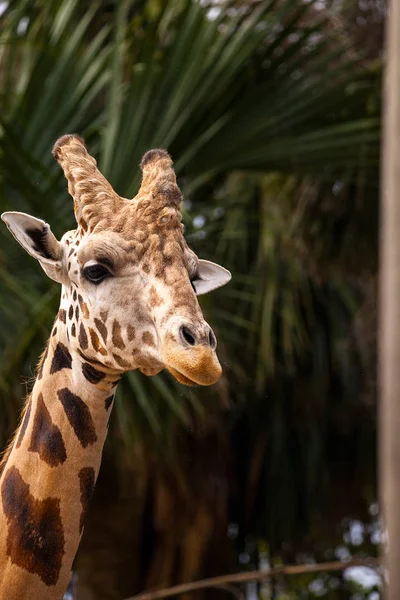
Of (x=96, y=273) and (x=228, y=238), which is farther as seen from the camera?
(x=228, y=238)

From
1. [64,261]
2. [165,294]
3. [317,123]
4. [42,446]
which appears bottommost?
[42,446]

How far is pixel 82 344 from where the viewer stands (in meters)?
2.87

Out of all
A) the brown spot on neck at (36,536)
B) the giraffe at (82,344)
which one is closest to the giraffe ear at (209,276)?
the giraffe at (82,344)

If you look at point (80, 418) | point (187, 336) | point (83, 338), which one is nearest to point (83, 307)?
point (83, 338)

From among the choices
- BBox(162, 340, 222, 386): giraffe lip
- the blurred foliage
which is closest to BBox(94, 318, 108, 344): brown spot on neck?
BBox(162, 340, 222, 386): giraffe lip

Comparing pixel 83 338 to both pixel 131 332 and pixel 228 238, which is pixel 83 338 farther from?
pixel 228 238

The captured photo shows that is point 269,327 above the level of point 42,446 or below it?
above

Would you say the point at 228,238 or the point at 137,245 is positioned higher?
the point at 228,238

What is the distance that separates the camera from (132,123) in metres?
4.63

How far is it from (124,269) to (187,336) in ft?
1.17

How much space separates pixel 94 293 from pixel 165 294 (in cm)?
27

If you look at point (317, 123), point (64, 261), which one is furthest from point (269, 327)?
point (64, 261)

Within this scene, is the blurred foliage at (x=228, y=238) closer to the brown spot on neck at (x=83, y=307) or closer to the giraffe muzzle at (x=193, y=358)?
the brown spot on neck at (x=83, y=307)

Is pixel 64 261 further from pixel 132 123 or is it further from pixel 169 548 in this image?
pixel 169 548
